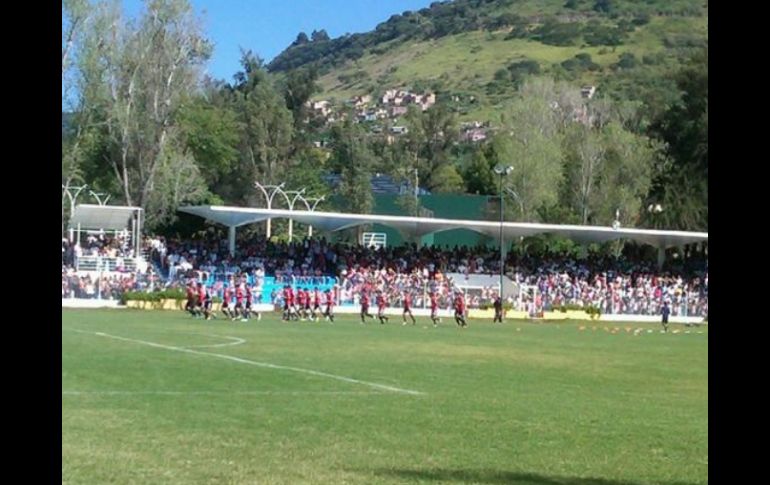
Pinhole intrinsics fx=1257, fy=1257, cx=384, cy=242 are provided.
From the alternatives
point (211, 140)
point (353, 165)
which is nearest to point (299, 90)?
point (353, 165)

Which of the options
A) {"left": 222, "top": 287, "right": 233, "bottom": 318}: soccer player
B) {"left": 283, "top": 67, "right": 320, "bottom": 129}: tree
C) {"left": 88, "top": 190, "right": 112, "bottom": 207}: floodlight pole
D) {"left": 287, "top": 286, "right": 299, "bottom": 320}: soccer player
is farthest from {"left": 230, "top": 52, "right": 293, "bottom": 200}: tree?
{"left": 222, "top": 287, "right": 233, "bottom": 318}: soccer player

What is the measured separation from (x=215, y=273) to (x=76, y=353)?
79.2ft

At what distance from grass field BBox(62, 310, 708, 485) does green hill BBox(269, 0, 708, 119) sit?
73307mm

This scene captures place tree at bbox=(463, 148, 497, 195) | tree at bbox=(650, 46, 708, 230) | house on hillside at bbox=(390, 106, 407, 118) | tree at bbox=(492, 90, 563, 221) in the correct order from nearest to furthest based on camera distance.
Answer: tree at bbox=(650, 46, 708, 230), tree at bbox=(492, 90, 563, 221), tree at bbox=(463, 148, 497, 195), house on hillside at bbox=(390, 106, 407, 118)

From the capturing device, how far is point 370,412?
44.5ft

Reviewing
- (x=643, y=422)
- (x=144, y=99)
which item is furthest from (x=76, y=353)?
(x=144, y=99)

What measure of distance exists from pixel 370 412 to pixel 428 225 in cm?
4145

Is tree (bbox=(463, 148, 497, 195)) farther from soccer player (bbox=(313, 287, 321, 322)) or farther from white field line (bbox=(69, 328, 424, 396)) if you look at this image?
white field line (bbox=(69, 328, 424, 396))

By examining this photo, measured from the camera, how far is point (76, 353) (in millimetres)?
20625

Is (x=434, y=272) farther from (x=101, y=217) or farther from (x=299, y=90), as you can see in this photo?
(x=299, y=90)

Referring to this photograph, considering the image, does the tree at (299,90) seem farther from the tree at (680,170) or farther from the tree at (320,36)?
the tree at (320,36)

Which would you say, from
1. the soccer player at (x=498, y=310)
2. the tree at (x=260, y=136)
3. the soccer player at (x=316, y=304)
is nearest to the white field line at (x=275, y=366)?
the soccer player at (x=316, y=304)

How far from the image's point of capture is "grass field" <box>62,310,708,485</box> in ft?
31.1
